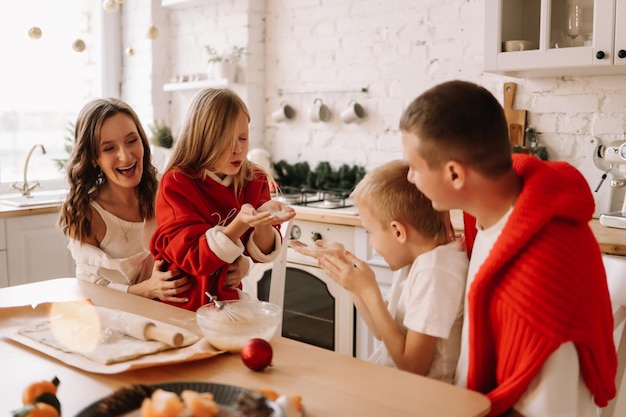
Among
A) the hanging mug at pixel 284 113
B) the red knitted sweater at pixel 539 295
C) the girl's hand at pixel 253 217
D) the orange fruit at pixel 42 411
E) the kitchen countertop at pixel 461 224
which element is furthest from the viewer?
the hanging mug at pixel 284 113

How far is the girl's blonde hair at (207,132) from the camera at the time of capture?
6.09 ft

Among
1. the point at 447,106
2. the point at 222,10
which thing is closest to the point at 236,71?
the point at 222,10

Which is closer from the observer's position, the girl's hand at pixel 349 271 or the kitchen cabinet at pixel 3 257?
the girl's hand at pixel 349 271

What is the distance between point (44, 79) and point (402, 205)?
3.35m

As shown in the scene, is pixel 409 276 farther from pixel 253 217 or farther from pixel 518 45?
pixel 518 45

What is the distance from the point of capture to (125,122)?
2.22 meters

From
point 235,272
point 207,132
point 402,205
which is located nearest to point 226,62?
point 207,132

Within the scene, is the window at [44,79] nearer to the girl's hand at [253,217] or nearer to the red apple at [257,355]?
the girl's hand at [253,217]

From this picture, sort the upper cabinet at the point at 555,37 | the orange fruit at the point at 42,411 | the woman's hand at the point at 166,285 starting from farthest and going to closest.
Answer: the upper cabinet at the point at 555,37 < the woman's hand at the point at 166,285 < the orange fruit at the point at 42,411

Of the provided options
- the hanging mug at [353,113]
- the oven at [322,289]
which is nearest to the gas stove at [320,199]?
the oven at [322,289]

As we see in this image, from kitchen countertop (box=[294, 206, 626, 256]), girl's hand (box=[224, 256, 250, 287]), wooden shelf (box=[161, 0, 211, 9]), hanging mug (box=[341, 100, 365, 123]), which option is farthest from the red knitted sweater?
wooden shelf (box=[161, 0, 211, 9])

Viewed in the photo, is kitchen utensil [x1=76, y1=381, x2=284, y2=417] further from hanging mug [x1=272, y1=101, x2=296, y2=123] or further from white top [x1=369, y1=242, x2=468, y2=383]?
hanging mug [x1=272, y1=101, x2=296, y2=123]

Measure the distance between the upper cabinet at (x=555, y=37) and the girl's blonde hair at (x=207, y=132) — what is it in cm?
128

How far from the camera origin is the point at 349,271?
53.1 inches
